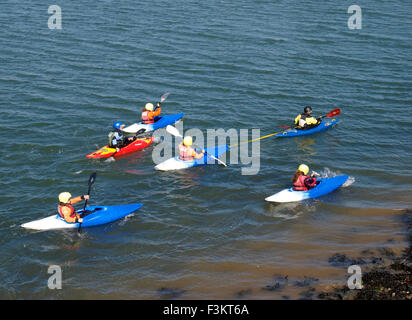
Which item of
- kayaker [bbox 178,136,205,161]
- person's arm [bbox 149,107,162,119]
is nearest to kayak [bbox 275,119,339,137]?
kayaker [bbox 178,136,205,161]

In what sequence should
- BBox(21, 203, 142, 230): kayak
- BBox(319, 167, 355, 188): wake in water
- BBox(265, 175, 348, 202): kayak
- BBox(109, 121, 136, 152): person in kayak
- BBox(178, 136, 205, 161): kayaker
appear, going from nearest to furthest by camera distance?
BBox(21, 203, 142, 230): kayak
BBox(265, 175, 348, 202): kayak
BBox(319, 167, 355, 188): wake in water
BBox(178, 136, 205, 161): kayaker
BBox(109, 121, 136, 152): person in kayak

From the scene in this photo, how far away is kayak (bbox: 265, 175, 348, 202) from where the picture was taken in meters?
17.2

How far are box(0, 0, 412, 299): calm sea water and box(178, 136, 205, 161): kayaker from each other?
696mm

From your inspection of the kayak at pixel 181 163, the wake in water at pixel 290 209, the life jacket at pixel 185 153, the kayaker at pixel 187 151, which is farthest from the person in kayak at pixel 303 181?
the life jacket at pixel 185 153

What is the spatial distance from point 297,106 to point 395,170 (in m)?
7.06

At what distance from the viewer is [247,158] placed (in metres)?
21.0

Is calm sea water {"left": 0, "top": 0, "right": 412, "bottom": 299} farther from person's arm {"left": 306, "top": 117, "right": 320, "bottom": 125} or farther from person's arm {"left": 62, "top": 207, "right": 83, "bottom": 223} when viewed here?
person's arm {"left": 306, "top": 117, "right": 320, "bottom": 125}

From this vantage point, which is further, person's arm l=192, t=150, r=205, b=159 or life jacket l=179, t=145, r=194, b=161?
person's arm l=192, t=150, r=205, b=159

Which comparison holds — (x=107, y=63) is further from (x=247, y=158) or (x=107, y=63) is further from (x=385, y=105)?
(x=385, y=105)

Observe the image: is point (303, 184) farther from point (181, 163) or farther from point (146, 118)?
point (146, 118)

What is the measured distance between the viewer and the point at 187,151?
1970 centimetres

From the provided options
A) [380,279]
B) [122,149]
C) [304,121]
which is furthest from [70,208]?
[304,121]

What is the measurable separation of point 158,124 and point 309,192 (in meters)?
8.92
